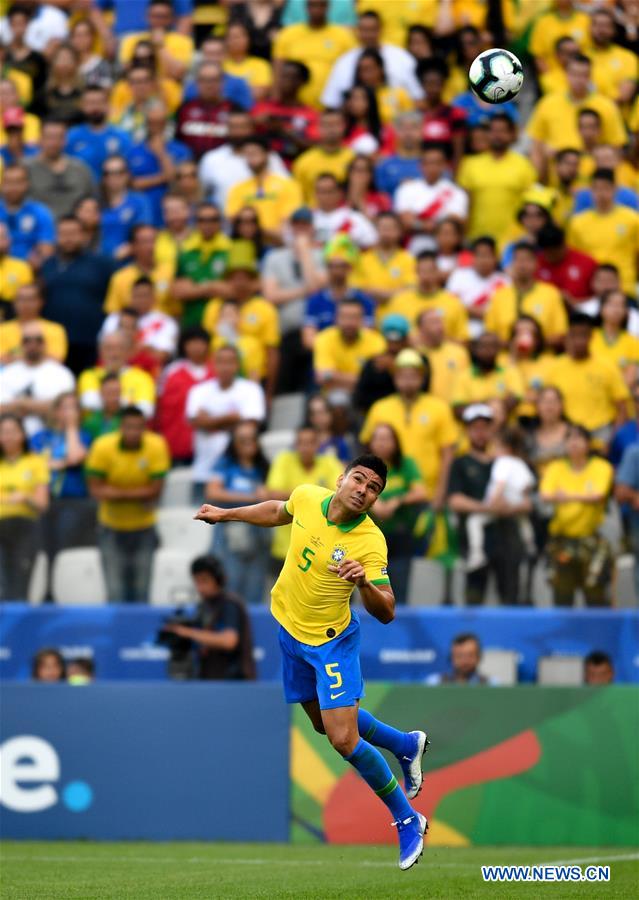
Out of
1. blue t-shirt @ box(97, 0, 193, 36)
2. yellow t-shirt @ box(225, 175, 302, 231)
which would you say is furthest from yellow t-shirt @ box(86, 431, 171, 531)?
blue t-shirt @ box(97, 0, 193, 36)

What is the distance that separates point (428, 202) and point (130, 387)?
4124mm

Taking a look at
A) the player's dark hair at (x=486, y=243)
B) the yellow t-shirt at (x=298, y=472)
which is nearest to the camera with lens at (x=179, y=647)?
the yellow t-shirt at (x=298, y=472)

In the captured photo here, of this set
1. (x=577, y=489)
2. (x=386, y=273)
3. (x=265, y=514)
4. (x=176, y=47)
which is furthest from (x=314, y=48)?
(x=265, y=514)

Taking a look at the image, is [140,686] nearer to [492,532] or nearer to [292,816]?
[292,816]

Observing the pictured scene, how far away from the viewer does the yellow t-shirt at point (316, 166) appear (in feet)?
65.9

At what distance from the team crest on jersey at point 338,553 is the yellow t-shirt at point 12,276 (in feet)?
30.8

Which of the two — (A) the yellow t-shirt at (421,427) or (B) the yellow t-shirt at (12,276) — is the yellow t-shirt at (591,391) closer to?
(A) the yellow t-shirt at (421,427)

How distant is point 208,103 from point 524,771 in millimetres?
9828

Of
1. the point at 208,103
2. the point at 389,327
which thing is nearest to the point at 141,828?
the point at 389,327

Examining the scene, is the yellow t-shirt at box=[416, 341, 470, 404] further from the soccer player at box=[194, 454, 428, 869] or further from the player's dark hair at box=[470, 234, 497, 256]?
the soccer player at box=[194, 454, 428, 869]

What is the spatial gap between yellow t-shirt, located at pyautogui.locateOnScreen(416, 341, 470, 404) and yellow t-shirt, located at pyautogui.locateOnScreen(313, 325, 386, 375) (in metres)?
0.46

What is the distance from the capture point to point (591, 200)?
766 inches

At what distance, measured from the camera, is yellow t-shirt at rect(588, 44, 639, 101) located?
829 inches

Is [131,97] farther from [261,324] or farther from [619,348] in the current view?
[619,348]
